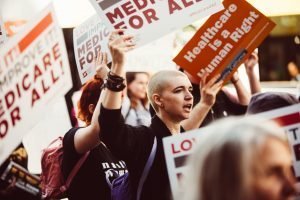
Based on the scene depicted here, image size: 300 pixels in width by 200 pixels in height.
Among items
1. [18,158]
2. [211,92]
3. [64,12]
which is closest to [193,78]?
[211,92]

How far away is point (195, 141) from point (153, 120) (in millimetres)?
339

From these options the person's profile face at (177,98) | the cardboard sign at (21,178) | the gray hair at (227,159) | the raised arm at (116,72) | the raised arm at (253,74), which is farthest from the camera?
the raised arm at (253,74)

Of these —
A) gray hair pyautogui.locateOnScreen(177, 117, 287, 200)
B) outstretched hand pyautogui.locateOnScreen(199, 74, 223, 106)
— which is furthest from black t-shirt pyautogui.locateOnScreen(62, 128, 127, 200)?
gray hair pyautogui.locateOnScreen(177, 117, 287, 200)

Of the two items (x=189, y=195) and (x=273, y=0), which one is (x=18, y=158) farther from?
(x=273, y=0)

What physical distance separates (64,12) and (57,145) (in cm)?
143

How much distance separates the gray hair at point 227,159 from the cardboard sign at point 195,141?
2.22 feet

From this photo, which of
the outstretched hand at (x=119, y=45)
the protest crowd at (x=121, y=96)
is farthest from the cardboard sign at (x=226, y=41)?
the outstretched hand at (x=119, y=45)

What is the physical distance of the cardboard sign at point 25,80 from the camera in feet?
8.42

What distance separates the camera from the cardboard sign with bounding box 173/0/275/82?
2.71 metres

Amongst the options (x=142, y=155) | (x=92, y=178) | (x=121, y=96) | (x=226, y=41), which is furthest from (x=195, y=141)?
(x=92, y=178)

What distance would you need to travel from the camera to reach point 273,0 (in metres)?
3.64

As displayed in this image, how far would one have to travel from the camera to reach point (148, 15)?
8.87 feet

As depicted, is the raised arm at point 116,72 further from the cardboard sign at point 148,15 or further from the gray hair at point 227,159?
the gray hair at point 227,159

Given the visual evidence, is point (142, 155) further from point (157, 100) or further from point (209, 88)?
point (209, 88)
